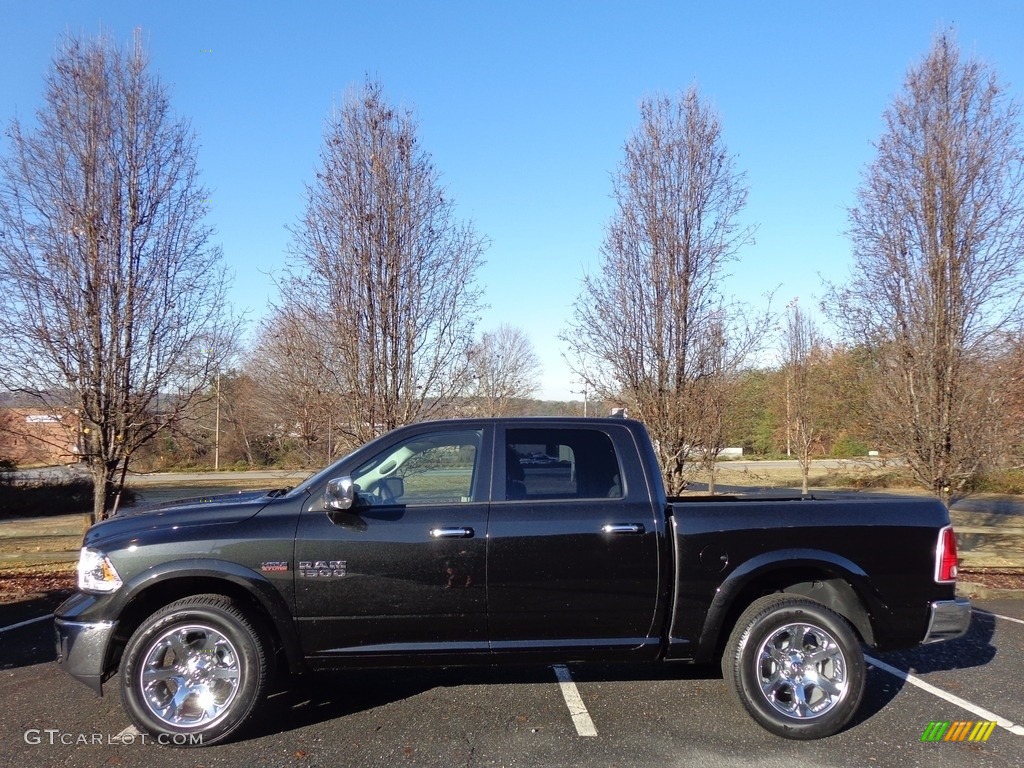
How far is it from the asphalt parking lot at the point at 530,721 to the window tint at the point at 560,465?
1.38 m

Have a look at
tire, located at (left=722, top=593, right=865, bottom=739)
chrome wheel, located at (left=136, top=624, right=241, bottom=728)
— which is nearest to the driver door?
chrome wheel, located at (left=136, top=624, right=241, bottom=728)

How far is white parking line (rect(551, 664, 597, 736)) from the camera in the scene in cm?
410

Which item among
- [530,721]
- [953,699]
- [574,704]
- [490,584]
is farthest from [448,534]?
[953,699]

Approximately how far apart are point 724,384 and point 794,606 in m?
6.20

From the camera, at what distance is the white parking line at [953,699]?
418cm

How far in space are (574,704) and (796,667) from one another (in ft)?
4.55

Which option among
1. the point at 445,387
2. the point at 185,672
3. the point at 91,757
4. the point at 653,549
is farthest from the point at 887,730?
the point at 445,387

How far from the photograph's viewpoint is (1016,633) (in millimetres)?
6270

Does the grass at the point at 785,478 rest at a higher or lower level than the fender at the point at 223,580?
lower

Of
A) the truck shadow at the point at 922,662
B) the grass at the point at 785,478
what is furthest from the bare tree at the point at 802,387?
the truck shadow at the point at 922,662

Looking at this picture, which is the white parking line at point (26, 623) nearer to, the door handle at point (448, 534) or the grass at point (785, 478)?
the door handle at point (448, 534)

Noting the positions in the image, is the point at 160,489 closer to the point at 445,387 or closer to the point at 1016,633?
the point at 445,387

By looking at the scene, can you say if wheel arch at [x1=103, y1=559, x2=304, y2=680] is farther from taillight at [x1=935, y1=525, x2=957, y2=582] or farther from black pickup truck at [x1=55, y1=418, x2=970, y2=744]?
taillight at [x1=935, y1=525, x2=957, y2=582]
